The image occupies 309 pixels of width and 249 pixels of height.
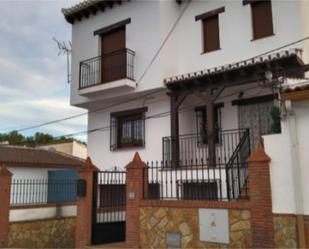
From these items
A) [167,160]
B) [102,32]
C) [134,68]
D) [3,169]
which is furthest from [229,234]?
[102,32]

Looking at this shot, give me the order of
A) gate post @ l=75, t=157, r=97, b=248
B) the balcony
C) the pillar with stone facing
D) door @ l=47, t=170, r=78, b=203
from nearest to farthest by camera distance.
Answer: the pillar with stone facing → gate post @ l=75, t=157, r=97, b=248 → the balcony → door @ l=47, t=170, r=78, b=203

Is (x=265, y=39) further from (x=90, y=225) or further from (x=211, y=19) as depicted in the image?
(x=90, y=225)

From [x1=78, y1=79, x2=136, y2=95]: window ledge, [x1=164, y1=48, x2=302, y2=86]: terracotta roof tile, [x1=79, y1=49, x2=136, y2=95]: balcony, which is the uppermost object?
[x1=79, y1=49, x2=136, y2=95]: balcony

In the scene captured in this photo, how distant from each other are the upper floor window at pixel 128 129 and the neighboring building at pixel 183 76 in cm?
4

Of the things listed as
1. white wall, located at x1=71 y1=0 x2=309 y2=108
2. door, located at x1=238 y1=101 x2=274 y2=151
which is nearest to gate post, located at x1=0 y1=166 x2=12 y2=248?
white wall, located at x1=71 y1=0 x2=309 y2=108

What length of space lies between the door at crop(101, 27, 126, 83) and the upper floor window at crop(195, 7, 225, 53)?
3114 millimetres

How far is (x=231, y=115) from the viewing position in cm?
1340

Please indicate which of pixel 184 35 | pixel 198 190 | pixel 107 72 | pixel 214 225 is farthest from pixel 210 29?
pixel 214 225

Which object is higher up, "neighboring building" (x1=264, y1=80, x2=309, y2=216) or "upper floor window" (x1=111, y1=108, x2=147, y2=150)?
"upper floor window" (x1=111, y1=108, x2=147, y2=150)

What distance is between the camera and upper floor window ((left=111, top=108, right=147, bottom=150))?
14992mm

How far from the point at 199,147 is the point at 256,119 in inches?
87.3

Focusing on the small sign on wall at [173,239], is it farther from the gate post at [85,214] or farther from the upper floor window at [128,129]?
the upper floor window at [128,129]

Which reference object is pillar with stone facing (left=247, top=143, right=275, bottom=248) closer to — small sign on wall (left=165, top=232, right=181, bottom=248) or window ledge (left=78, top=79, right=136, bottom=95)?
small sign on wall (left=165, top=232, right=181, bottom=248)

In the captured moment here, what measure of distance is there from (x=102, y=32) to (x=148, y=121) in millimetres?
4372
